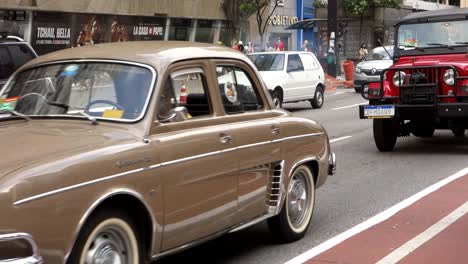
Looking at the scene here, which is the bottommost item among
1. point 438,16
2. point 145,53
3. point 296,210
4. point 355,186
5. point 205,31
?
point 355,186

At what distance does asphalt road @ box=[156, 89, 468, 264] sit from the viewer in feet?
19.7

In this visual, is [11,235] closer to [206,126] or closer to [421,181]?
[206,126]

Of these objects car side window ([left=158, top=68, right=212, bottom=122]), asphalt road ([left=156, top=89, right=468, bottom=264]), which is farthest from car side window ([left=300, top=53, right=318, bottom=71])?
car side window ([left=158, top=68, right=212, bottom=122])

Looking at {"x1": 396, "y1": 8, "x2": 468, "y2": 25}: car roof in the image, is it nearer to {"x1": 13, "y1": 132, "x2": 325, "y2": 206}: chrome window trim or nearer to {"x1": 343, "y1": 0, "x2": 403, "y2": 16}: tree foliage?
{"x1": 13, "y1": 132, "x2": 325, "y2": 206}: chrome window trim

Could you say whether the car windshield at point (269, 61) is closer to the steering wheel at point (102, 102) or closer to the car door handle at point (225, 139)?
the car door handle at point (225, 139)

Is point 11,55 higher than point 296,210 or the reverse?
higher

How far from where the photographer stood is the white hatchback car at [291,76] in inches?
737

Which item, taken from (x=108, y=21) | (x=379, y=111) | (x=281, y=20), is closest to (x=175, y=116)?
(x=379, y=111)

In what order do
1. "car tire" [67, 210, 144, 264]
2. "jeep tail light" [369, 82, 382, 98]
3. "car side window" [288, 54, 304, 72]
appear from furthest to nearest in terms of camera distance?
"car side window" [288, 54, 304, 72] → "jeep tail light" [369, 82, 382, 98] → "car tire" [67, 210, 144, 264]

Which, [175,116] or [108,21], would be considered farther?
[108,21]

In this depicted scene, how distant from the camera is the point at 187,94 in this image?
17.1ft

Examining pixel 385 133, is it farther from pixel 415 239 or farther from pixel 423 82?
pixel 415 239

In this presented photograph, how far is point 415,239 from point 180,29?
25341 mm

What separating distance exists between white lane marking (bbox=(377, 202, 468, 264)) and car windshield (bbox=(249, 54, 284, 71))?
1183 centimetres
